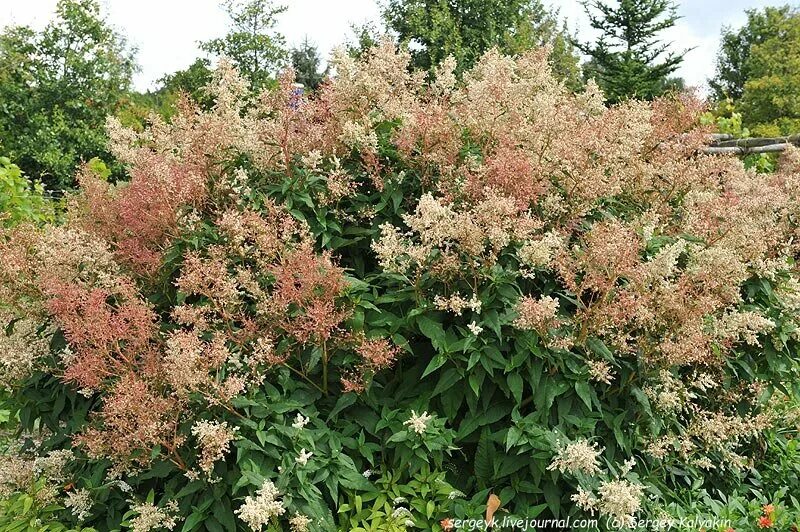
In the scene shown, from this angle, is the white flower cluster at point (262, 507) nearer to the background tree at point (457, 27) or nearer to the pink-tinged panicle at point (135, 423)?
the pink-tinged panicle at point (135, 423)

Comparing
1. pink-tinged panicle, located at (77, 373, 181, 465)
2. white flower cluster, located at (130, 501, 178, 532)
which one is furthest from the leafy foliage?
white flower cluster, located at (130, 501, 178, 532)

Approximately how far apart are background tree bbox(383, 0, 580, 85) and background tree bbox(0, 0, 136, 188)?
9061 millimetres

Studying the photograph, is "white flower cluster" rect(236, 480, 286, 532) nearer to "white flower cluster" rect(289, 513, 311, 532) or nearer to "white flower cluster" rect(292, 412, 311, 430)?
"white flower cluster" rect(289, 513, 311, 532)

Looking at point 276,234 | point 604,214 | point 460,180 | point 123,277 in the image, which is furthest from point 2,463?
point 604,214

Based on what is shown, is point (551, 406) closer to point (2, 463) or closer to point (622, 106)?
point (622, 106)

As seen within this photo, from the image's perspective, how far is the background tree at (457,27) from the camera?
20391 mm

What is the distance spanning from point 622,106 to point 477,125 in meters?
1.06

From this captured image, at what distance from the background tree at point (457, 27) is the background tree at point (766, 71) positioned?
11085 millimetres

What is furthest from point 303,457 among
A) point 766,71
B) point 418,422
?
point 766,71

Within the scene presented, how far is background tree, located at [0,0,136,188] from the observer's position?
19641 millimetres

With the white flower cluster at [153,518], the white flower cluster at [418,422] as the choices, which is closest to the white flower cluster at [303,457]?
the white flower cluster at [418,422]

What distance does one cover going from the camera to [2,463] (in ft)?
12.6

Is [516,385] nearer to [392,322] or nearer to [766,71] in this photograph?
[392,322]

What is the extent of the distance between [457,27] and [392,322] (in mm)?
19240
